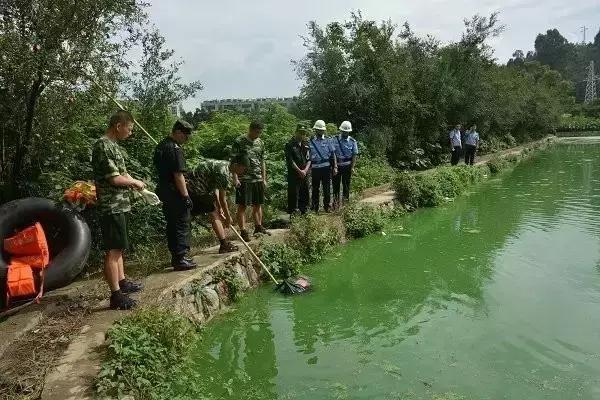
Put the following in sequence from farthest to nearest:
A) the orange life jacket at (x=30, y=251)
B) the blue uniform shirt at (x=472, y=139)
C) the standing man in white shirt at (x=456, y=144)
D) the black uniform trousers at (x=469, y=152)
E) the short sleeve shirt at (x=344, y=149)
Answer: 1. the black uniform trousers at (x=469, y=152)
2. the blue uniform shirt at (x=472, y=139)
3. the standing man in white shirt at (x=456, y=144)
4. the short sleeve shirt at (x=344, y=149)
5. the orange life jacket at (x=30, y=251)

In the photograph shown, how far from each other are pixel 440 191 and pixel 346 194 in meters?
3.41

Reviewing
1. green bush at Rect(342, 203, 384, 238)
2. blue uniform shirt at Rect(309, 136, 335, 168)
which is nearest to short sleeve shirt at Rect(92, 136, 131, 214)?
blue uniform shirt at Rect(309, 136, 335, 168)

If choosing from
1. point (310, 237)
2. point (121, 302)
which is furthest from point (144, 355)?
point (310, 237)

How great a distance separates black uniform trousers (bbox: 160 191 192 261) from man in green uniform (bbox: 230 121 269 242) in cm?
131

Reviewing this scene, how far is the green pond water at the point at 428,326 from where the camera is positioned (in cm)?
376

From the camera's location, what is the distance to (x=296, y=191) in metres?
7.98

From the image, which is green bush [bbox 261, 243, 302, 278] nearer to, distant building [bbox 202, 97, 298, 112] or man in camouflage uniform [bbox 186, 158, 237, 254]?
man in camouflage uniform [bbox 186, 158, 237, 254]

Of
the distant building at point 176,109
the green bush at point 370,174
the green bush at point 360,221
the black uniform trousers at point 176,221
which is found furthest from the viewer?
the green bush at point 370,174

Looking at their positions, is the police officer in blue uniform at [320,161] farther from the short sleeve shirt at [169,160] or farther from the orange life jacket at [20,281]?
the orange life jacket at [20,281]

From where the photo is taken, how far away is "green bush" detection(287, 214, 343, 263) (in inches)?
281

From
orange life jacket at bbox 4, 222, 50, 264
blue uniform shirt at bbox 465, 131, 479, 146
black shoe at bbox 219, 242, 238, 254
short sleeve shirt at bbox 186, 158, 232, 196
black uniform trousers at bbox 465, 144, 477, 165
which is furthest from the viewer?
black uniform trousers at bbox 465, 144, 477, 165

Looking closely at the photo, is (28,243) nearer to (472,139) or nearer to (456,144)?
(456,144)

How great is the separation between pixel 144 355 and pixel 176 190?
1.99m

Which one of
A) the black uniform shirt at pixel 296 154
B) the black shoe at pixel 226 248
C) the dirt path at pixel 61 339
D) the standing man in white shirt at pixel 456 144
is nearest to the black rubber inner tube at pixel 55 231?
the dirt path at pixel 61 339
